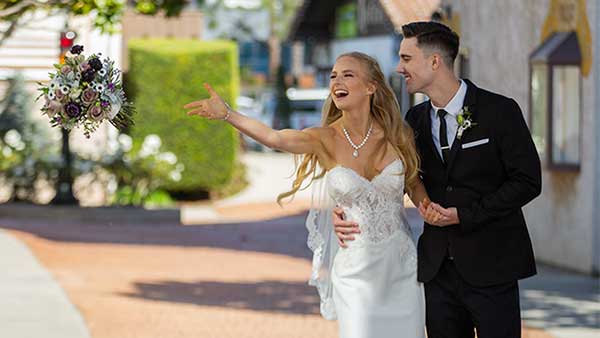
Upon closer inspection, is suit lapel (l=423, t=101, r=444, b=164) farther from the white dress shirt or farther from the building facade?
the building facade

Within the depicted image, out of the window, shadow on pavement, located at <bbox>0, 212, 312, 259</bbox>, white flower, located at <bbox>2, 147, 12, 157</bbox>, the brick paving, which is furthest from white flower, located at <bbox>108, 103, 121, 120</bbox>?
white flower, located at <bbox>2, 147, 12, 157</bbox>

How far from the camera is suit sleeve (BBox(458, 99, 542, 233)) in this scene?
557 centimetres

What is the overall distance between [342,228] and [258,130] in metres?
0.64

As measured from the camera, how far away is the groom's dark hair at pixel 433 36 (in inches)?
226

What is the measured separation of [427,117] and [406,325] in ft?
3.07

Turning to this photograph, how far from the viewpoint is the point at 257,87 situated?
7444 cm

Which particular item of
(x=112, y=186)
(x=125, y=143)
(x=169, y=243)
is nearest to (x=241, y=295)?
(x=169, y=243)

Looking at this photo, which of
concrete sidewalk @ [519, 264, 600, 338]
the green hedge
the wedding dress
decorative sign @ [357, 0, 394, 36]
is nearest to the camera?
the wedding dress

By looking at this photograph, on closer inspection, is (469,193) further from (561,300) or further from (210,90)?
(561,300)

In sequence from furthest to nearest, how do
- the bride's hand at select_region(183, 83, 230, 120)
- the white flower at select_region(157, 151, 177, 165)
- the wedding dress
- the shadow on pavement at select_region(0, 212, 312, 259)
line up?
the white flower at select_region(157, 151, 177, 165)
the shadow on pavement at select_region(0, 212, 312, 259)
the wedding dress
the bride's hand at select_region(183, 83, 230, 120)

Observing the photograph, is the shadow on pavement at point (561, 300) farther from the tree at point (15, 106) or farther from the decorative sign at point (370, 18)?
the decorative sign at point (370, 18)

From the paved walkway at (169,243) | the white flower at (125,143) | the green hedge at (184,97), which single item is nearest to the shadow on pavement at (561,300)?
the paved walkway at (169,243)

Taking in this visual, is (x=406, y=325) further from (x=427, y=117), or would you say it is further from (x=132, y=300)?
(x=132, y=300)

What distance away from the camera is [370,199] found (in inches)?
236
